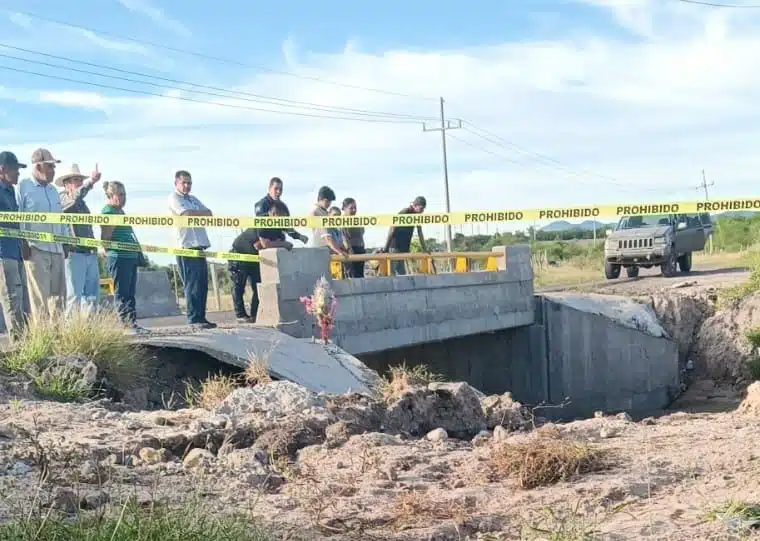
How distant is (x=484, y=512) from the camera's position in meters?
4.56

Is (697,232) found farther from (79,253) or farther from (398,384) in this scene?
(79,253)

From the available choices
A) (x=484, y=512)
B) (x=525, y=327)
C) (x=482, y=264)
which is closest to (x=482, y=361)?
(x=525, y=327)

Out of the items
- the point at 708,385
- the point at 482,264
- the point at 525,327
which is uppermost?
the point at 482,264

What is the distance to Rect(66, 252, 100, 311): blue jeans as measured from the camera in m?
8.85

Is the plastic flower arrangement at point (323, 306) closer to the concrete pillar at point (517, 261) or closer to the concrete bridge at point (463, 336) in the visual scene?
the concrete bridge at point (463, 336)

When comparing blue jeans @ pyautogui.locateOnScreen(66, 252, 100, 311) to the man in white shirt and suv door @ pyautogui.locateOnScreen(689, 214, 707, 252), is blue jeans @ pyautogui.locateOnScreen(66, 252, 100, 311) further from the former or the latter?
suv door @ pyautogui.locateOnScreen(689, 214, 707, 252)

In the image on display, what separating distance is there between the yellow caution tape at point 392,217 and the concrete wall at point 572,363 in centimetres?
615

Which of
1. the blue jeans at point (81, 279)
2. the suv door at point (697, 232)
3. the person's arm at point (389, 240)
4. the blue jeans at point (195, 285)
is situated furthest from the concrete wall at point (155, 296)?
the suv door at point (697, 232)

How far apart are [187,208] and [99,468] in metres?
5.39

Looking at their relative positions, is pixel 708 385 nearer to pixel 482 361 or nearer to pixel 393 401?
pixel 482 361

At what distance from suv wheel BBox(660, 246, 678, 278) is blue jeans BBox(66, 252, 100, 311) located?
16.2m

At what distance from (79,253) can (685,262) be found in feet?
59.0

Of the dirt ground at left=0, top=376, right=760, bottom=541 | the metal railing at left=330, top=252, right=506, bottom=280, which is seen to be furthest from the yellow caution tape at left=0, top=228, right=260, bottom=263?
the dirt ground at left=0, top=376, right=760, bottom=541

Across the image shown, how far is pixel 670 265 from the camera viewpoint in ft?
72.9
